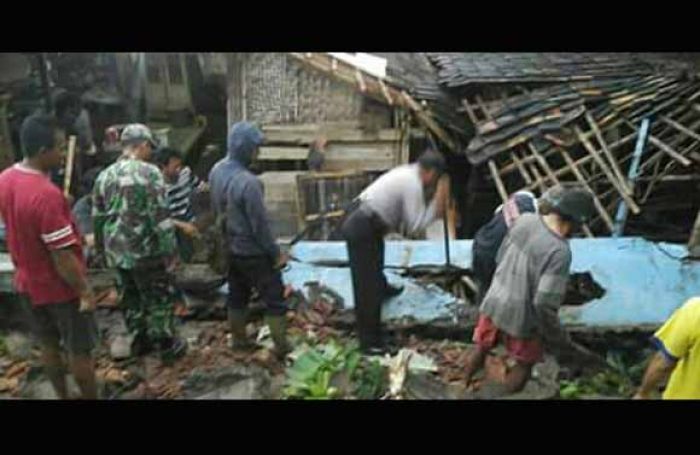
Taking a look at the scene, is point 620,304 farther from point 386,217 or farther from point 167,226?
point 167,226

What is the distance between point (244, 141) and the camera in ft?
16.0

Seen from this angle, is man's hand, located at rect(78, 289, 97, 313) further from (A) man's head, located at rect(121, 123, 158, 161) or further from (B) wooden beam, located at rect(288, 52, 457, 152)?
(B) wooden beam, located at rect(288, 52, 457, 152)

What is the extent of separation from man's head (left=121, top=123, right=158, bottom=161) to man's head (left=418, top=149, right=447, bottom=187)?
4.21 feet

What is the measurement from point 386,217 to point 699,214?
58.0 inches

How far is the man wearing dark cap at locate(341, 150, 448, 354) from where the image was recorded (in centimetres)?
489

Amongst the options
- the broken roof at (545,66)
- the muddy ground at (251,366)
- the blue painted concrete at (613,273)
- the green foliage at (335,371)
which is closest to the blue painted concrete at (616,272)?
the blue painted concrete at (613,273)

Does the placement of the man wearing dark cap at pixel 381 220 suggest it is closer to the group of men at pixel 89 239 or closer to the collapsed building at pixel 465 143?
the collapsed building at pixel 465 143

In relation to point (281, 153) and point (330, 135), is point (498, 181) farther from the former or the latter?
point (281, 153)

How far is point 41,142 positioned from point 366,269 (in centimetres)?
Answer: 162

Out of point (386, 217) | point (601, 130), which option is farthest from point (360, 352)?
point (601, 130)

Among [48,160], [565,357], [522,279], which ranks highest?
[48,160]

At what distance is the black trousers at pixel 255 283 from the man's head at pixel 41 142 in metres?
0.95

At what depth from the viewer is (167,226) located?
4.90 meters

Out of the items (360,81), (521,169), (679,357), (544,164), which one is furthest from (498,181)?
(679,357)
